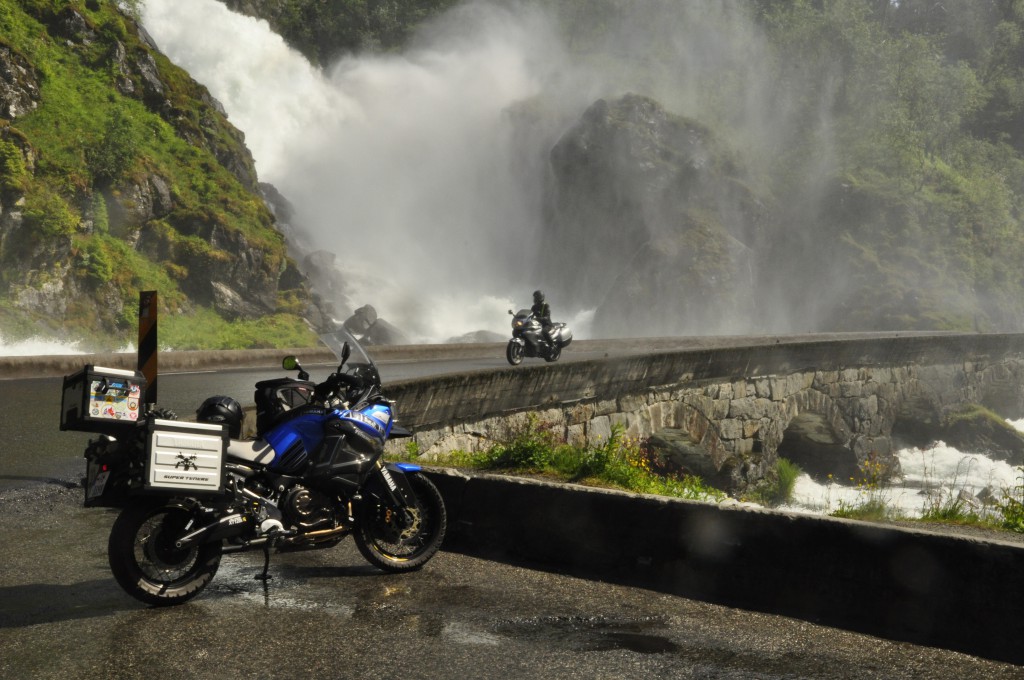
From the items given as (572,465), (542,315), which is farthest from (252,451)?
(542,315)

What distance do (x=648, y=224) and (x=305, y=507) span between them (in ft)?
171

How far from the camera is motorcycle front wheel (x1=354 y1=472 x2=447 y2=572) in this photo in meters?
5.82

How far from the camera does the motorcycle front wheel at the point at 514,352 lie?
65.9ft

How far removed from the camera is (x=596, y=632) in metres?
4.75

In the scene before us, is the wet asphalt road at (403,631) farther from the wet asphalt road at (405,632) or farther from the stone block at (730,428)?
the stone block at (730,428)

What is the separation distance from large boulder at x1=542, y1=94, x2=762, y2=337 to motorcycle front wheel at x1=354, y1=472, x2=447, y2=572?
46.1 m

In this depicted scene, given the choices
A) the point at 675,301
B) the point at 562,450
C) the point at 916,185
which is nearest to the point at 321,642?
the point at 562,450

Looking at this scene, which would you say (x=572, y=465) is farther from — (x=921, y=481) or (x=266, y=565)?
(x=921, y=481)

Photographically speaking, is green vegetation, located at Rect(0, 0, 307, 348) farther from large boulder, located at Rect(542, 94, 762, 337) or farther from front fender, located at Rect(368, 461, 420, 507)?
large boulder, located at Rect(542, 94, 762, 337)

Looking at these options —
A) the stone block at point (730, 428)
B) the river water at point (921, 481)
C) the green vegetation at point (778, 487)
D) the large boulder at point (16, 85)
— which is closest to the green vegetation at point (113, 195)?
the large boulder at point (16, 85)

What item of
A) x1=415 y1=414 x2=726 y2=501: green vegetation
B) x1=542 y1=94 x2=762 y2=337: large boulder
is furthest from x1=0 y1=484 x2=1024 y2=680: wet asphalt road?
x1=542 y1=94 x2=762 y2=337: large boulder

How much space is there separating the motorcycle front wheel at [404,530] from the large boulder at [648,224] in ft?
151

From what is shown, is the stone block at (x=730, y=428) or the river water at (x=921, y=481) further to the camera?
the river water at (x=921, y=481)

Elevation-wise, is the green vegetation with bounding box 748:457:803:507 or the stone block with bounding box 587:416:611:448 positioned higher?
the stone block with bounding box 587:416:611:448
